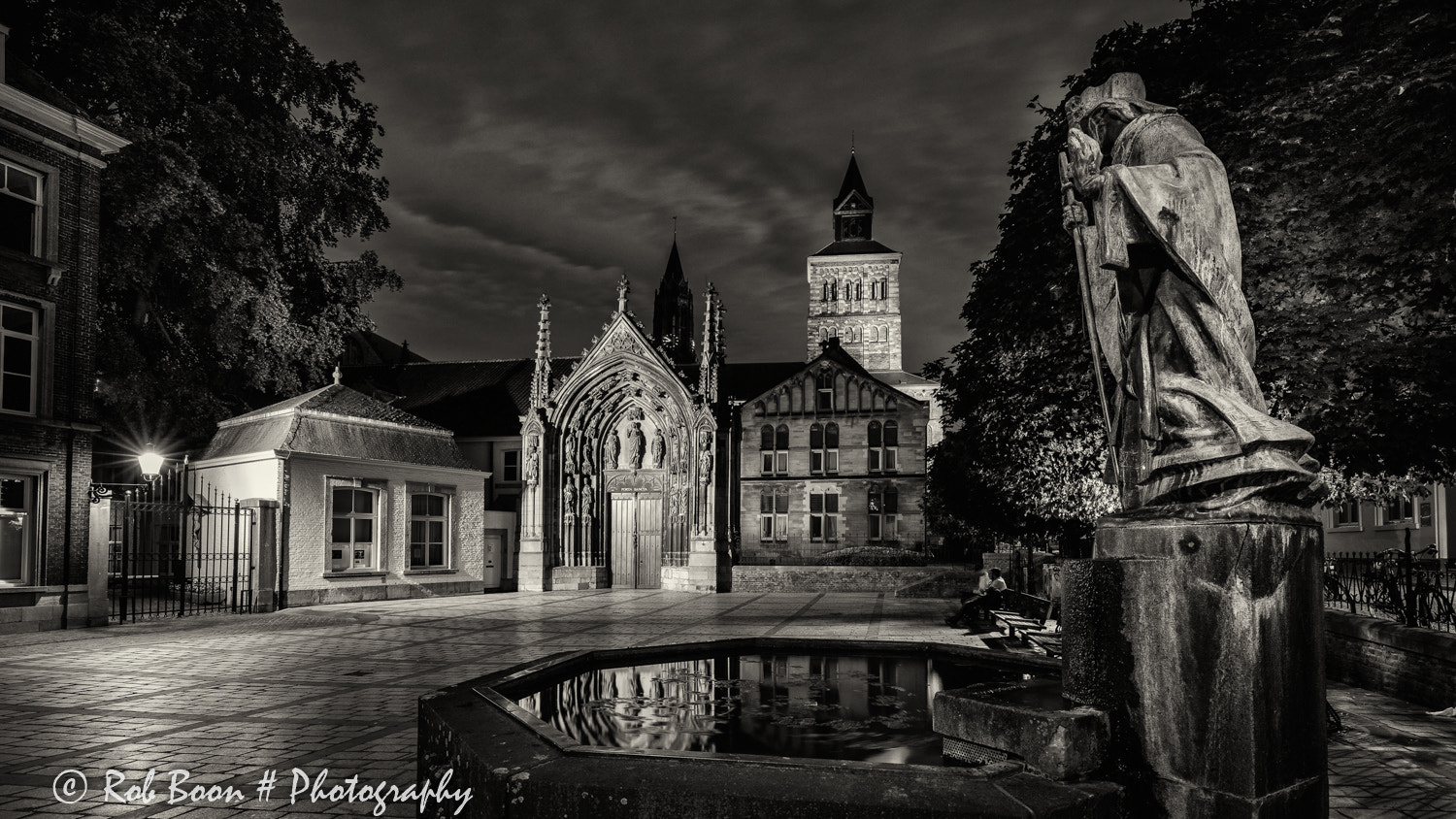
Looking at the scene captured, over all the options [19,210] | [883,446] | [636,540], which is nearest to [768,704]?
[19,210]

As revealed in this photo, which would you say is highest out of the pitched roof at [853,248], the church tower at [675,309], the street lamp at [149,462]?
the pitched roof at [853,248]

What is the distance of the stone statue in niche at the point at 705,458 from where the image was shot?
33344mm

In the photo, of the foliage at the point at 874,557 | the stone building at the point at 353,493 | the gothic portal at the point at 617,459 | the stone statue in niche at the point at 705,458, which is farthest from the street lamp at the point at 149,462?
the foliage at the point at 874,557

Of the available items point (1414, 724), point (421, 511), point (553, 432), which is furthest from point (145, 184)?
point (1414, 724)

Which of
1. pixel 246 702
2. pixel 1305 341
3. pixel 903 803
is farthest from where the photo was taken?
pixel 1305 341

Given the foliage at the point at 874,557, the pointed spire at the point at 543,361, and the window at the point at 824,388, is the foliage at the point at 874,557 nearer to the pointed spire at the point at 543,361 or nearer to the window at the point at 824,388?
the window at the point at 824,388

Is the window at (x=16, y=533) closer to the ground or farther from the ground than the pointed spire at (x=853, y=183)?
closer to the ground

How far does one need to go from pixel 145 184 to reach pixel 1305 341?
2300 centimetres

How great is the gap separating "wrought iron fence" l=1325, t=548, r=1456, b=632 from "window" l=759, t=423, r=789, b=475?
22.1 metres

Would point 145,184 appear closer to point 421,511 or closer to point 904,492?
point 421,511

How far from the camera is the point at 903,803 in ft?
9.78

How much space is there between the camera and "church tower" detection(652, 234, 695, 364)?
192 ft

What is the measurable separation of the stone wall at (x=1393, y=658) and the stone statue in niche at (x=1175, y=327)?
5.90m

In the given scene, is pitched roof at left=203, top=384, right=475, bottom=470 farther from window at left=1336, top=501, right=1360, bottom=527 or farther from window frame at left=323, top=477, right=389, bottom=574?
window at left=1336, top=501, right=1360, bottom=527
